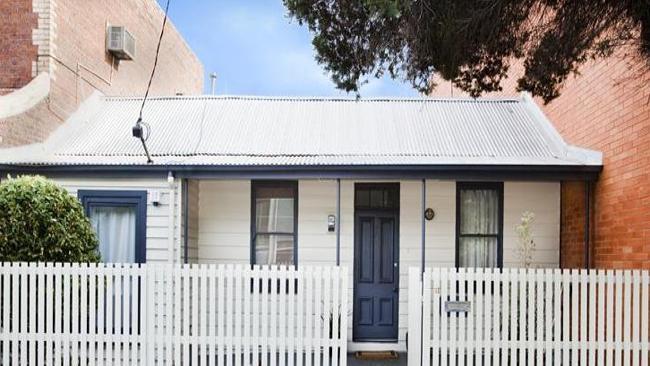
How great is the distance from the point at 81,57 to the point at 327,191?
4.96 meters

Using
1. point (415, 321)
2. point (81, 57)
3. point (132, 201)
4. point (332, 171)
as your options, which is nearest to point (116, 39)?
point (81, 57)

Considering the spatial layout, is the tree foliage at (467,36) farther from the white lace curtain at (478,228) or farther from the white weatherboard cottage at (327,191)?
the white lace curtain at (478,228)

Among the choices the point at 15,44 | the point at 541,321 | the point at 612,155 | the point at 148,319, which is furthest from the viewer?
the point at 15,44

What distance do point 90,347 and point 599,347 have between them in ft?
17.3

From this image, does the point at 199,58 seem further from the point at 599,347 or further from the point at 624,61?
the point at 599,347

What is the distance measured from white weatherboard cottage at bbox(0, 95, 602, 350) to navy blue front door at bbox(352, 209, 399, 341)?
17 millimetres

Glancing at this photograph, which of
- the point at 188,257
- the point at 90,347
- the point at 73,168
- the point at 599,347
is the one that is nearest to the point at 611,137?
the point at 599,347

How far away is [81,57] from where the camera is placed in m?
10.7

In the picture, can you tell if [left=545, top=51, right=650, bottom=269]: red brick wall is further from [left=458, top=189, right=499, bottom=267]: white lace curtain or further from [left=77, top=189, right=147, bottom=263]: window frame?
[left=77, top=189, right=147, bottom=263]: window frame

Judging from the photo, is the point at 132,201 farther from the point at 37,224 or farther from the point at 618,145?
the point at 618,145

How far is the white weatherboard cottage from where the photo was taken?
884 cm

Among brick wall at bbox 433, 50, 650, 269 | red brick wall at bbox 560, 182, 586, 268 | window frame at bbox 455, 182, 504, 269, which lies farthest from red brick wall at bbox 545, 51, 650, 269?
window frame at bbox 455, 182, 504, 269

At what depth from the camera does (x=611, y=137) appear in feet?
26.7

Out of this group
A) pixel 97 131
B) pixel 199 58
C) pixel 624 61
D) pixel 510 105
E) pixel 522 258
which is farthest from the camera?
pixel 199 58
